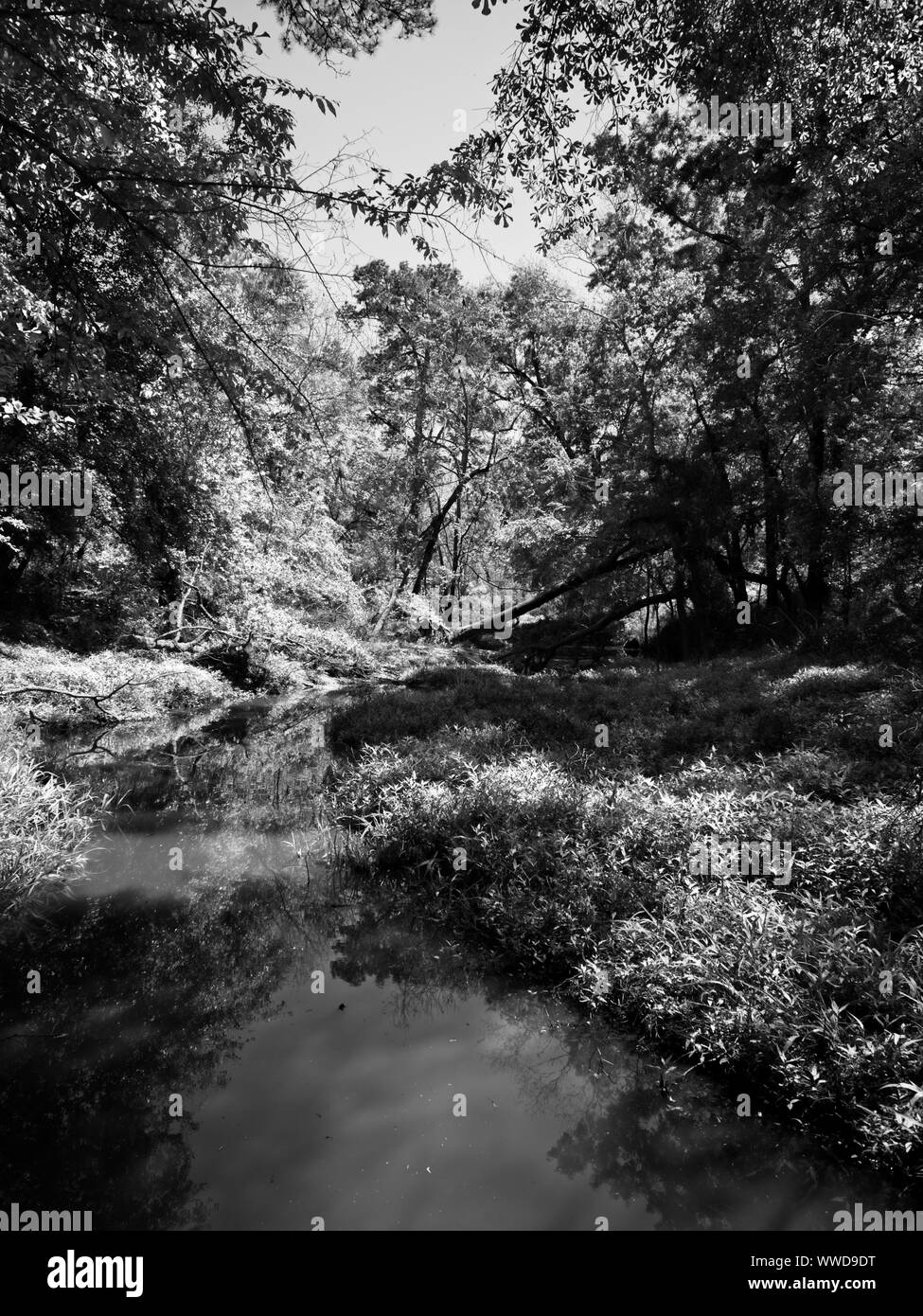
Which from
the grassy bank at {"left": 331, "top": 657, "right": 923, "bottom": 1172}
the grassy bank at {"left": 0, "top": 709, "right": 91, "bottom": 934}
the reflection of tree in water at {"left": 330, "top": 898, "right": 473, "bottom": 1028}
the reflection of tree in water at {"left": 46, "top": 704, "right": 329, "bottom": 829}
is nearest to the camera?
the grassy bank at {"left": 331, "top": 657, "right": 923, "bottom": 1172}

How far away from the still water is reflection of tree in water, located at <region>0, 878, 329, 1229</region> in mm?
14

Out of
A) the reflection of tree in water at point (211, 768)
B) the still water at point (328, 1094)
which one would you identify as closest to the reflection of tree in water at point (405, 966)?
the still water at point (328, 1094)

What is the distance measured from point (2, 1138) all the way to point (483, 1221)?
245 centimetres

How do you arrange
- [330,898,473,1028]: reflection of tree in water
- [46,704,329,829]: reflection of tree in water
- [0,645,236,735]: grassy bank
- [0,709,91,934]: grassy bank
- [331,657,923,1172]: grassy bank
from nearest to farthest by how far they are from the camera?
1. [331,657,923,1172]: grassy bank
2. [330,898,473,1028]: reflection of tree in water
3. [0,709,91,934]: grassy bank
4. [46,704,329,829]: reflection of tree in water
5. [0,645,236,735]: grassy bank

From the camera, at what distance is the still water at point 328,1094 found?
2.97 m

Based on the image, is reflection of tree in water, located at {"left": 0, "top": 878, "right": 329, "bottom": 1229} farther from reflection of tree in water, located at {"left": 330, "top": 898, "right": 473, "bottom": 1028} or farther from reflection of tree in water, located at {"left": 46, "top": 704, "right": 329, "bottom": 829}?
reflection of tree in water, located at {"left": 46, "top": 704, "right": 329, "bottom": 829}

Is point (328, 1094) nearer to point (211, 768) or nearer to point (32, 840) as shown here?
point (32, 840)

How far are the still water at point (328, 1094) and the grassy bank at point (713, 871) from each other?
0.32m

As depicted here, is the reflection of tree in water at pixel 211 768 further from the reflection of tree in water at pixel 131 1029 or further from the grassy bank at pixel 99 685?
the reflection of tree in water at pixel 131 1029

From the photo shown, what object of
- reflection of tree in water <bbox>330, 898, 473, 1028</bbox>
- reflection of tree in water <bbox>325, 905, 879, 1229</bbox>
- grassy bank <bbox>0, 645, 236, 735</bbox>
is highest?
grassy bank <bbox>0, 645, 236, 735</bbox>

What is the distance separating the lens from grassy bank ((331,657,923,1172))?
11.5ft

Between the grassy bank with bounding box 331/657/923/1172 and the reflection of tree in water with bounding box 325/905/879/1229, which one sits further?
the grassy bank with bounding box 331/657/923/1172

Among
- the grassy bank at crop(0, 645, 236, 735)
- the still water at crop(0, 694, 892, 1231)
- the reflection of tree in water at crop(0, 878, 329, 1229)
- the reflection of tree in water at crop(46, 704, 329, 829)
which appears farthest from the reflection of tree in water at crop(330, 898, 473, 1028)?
the grassy bank at crop(0, 645, 236, 735)

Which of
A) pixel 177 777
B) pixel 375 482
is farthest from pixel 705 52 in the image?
pixel 375 482
